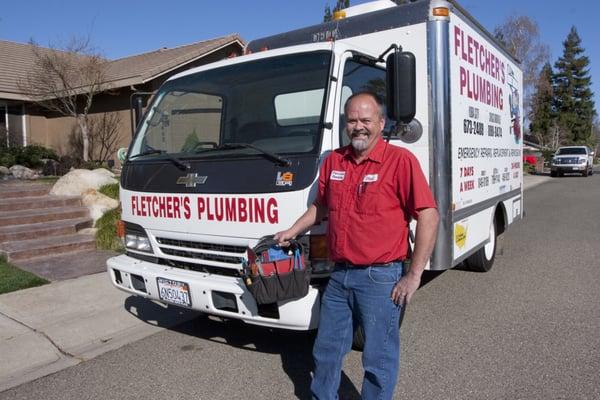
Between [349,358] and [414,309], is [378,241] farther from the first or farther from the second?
[414,309]

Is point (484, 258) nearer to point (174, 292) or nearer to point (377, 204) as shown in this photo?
point (174, 292)

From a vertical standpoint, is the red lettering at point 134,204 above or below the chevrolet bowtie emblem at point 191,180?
below

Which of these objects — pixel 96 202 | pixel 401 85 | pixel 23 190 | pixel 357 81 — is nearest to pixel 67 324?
pixel 357 81

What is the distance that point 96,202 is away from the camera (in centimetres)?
892

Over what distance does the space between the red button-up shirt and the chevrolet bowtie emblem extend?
52.1 inches

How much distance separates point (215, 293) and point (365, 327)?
1.23 meters

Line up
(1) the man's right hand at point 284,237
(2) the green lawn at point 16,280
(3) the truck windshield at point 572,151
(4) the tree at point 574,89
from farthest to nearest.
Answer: (4) the tree at point 574,89 → (3) the truck windshield at point 572,151 → (2) the green lawn at point 16,280 → (1) the man's right hand at point 284,237

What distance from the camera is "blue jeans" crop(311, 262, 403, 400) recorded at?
2758mm

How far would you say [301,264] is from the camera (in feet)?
10.5

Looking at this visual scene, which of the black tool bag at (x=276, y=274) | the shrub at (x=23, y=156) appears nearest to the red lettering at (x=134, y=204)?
the black tool bag at (x=276, y=274)

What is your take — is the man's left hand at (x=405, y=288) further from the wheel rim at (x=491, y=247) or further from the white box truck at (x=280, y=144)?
the wheel rim at (x=491, y=247)

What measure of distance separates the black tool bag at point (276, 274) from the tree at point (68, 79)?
14.1 metres

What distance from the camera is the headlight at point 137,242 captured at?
4281mm

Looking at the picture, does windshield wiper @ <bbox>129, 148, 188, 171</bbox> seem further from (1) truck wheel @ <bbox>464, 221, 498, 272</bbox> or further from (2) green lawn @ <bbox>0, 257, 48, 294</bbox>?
(1) truck wheel @ <bbox>464, 221, 498, 272</bbox>
